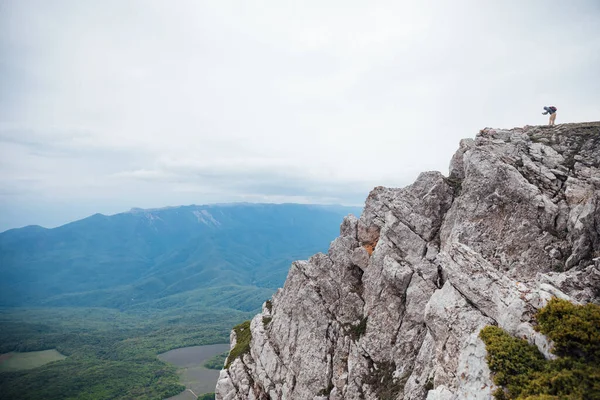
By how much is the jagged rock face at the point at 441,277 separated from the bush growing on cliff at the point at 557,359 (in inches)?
40.0

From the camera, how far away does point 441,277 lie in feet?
123

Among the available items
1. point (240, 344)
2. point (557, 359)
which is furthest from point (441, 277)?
point (240, 344)

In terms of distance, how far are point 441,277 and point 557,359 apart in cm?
1800

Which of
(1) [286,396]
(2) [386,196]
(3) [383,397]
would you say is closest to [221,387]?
(1) [286,396]

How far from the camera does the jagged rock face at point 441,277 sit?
85.8 feet

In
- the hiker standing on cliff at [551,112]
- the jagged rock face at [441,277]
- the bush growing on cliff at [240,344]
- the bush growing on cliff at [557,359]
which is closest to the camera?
the bush growing on cliff at [557,359]

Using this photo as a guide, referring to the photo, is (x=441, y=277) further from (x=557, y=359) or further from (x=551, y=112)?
(x=551, y=112)

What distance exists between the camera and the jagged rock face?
2616 cm

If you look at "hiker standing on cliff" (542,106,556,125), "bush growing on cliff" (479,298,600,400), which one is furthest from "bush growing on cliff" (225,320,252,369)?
"hiker standing on cliff" (542,106,556,125)

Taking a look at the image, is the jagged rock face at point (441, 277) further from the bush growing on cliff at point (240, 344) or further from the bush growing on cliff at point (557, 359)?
the bush growing on cliff at point (240, 344)

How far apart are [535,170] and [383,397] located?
32147 mm

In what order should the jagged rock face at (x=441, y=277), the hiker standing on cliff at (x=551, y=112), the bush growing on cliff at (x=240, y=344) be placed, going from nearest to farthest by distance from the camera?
the jagged rock face at (x=441, y=277) → the hiker standing on cliff at (x=551, y=112) → the bush growing on cliff at (x=240, y=344)

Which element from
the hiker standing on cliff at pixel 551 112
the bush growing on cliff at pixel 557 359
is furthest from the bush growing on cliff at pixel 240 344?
the hiker standing on cliff at pixel 551 112

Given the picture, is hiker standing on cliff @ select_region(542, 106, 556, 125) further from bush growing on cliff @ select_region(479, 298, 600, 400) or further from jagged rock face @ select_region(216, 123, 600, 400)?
bush growing on cliff @ select_region(479, 298, 600, 400)
